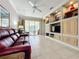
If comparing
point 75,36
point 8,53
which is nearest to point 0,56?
point 8,53

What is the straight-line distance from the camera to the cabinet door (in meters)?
4.90

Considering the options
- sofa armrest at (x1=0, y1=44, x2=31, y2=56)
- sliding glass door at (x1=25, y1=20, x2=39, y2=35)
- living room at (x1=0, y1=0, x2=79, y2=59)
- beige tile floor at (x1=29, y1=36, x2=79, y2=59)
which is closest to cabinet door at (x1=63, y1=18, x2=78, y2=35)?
living room at (x1=0, y1=0, x2=79, y2=59)

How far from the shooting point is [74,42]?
4992 mm

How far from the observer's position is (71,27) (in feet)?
17.4

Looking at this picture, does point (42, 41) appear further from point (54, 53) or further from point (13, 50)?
point (13, 50)

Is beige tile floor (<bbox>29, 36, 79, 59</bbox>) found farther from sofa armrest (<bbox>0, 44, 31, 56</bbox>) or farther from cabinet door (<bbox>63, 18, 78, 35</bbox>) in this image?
sofa armrest (<bbox>0, 44, 31, 56</bbox>)

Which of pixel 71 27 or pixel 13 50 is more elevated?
pixel 71 27

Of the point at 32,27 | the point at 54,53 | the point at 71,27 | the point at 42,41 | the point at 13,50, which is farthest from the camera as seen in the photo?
the point at 32,27

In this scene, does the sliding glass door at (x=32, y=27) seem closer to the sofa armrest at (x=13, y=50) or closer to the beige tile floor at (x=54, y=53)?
the beige tile floor at (x=54, y=53)

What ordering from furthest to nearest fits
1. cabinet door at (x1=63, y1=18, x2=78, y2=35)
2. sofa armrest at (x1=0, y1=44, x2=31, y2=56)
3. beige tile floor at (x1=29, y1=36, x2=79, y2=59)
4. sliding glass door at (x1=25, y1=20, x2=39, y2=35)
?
sliding glass door at (x1=25, y1=20, x2=39, y2=35)
cabinet door at (x1=63, y1=18, x2=78, y2=35)
beige tile floor at (x1=29, y1=36, x2=79, y2=59)
sofa armrest at (x1=0, y1=44, x2=31, y2=56)

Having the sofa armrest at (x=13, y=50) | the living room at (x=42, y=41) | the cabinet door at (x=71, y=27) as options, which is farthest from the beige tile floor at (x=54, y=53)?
the sofa armrest at (x=13, y=50)

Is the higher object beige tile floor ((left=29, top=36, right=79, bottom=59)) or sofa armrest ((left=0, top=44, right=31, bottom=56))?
sofa armrest ((left=0, top=44, right=31, bottom=56))

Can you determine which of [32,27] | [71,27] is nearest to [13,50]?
[71,27]

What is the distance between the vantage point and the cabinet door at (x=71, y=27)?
16.1 ft
